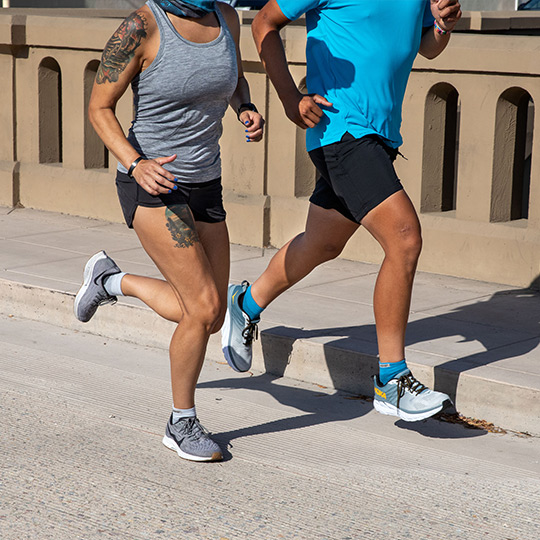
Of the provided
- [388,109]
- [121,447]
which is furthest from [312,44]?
[121,447]

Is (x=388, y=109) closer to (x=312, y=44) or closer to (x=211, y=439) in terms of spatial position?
(x=312, y=44)

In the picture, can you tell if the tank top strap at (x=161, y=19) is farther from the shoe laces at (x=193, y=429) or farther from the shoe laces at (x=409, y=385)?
the shoe laces at (x=409, y=385)

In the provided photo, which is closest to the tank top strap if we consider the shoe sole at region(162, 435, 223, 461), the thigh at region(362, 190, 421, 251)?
the thigh at region(362, 190, 421, 251)

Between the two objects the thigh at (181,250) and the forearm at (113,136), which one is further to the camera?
the thigh at (181,250)

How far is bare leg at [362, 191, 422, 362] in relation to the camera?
16.0ft

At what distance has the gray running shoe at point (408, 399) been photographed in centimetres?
480

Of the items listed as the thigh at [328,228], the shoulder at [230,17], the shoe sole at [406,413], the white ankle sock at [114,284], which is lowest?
the shoe sole at [406,413]

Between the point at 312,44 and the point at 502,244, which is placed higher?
the point at 312,44

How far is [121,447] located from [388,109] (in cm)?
192

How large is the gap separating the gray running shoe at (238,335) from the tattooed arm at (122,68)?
1.57 m

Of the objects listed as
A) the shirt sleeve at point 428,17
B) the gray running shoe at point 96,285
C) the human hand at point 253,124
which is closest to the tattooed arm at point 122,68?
the human hand at point 253,124

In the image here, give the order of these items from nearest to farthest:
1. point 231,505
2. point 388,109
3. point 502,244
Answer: point 231,505, point 388,109, point 502,244

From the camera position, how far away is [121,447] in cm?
487

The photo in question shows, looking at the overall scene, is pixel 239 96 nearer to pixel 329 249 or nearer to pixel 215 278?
pixel 215 278
